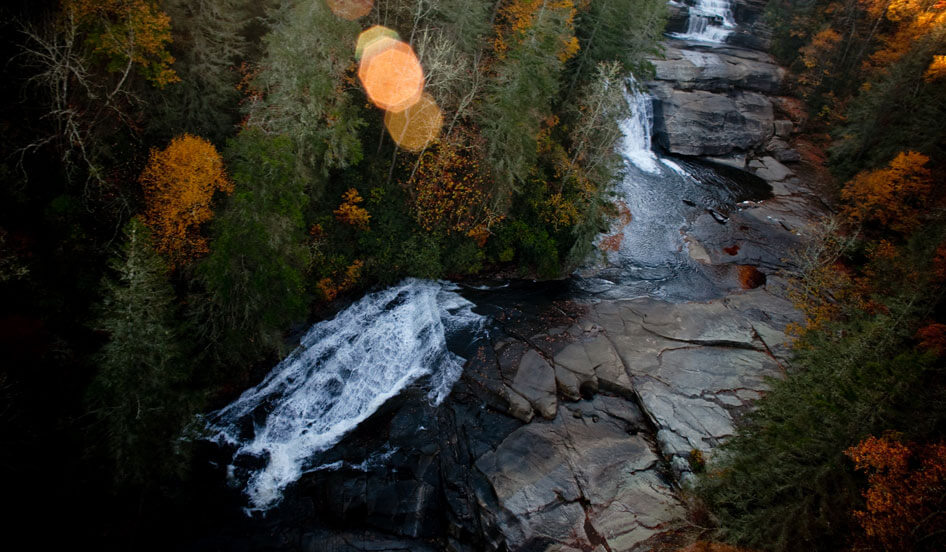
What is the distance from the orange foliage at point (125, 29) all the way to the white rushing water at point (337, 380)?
1141 centimetres

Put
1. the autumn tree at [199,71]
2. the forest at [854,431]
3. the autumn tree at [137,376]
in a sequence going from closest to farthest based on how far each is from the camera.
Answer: the forest at [854,431], the autumn tree at [137,376], the autumn tree at [199,71]

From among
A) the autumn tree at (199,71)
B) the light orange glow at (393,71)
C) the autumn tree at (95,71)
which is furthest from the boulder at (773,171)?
the autumn tree at (95,71)

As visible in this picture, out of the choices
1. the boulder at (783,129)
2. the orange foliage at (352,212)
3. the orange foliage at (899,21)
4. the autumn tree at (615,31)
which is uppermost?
the orange foliage at (899,21)

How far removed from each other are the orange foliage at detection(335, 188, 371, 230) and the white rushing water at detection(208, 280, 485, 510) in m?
3.58

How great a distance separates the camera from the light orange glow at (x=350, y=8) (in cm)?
1529

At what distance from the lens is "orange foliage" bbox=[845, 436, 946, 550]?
7004mm

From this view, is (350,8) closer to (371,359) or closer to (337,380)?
(371,359)

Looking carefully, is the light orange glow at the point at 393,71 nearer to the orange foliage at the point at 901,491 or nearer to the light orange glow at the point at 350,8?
the light orange glow at the point at 350,8

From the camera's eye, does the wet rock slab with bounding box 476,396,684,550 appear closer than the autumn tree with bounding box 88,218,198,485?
No

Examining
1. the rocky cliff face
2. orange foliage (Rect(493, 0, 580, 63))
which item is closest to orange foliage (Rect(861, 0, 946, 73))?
the rocky cliff face

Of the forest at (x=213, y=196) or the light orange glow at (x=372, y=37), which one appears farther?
the light orange glow at (x=372, y=37)

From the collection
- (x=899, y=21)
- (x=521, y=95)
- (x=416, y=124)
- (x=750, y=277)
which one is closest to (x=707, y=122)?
(x=899, y=21)

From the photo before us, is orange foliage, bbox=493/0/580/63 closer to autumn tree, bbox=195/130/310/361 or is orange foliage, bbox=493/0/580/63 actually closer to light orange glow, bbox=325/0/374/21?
light orange glow, bbox=325/0/374/21

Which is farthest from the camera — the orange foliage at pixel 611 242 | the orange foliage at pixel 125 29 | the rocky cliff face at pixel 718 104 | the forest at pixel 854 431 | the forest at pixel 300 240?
the rocky cliff face at pixel 718 104
